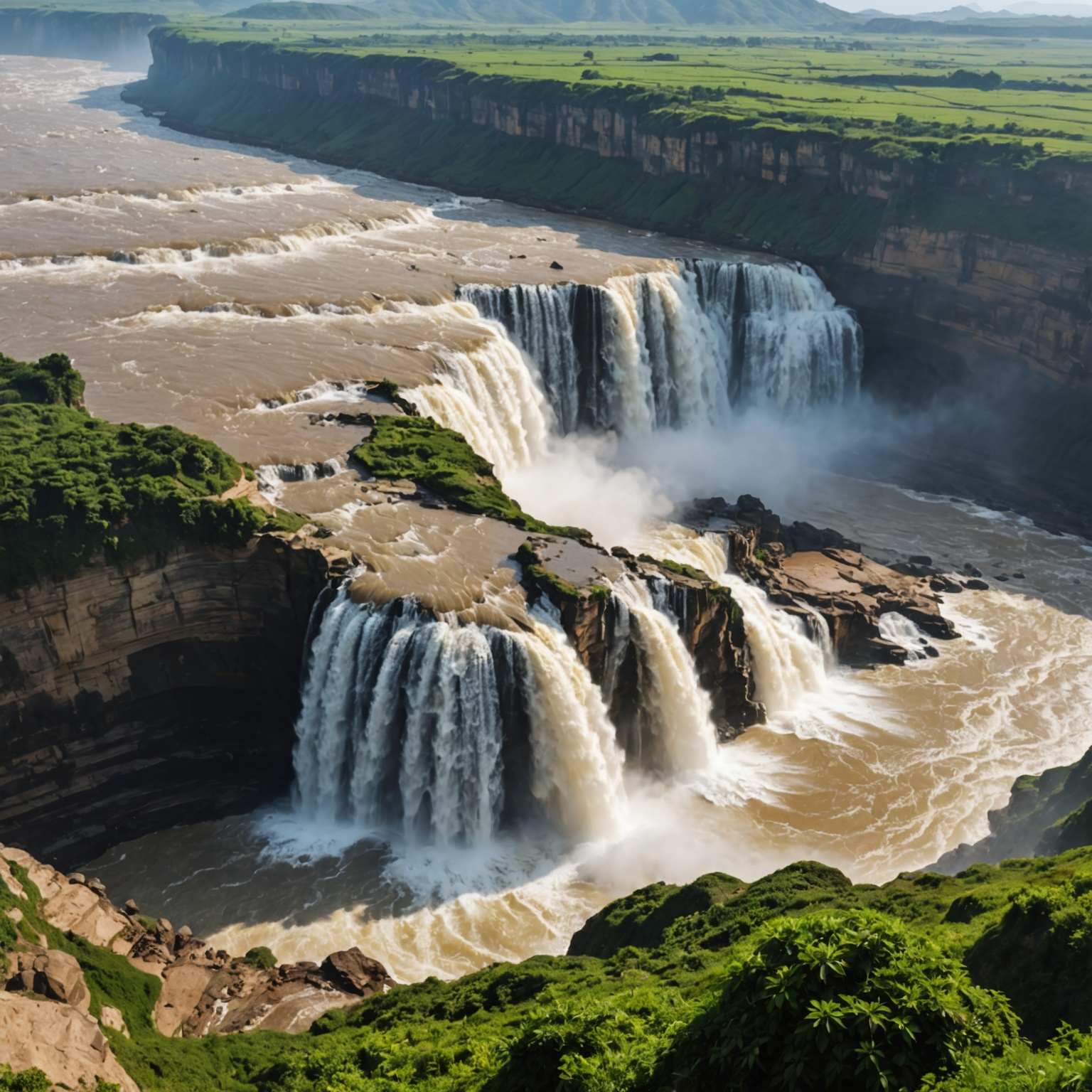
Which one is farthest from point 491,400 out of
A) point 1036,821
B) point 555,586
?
point 1036,821

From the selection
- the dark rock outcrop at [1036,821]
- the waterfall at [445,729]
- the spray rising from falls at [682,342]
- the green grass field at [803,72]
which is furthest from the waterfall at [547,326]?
the green grass field at [803,72]

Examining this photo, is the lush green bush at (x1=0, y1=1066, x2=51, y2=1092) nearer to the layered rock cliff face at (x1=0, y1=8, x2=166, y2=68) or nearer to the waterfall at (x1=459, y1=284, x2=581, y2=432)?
the waterfall at (x1=459, y1=284, x2=581, y2=432)

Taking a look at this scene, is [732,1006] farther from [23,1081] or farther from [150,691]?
[150,691]

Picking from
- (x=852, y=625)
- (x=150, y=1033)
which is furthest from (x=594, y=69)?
(x=150, y=1033)

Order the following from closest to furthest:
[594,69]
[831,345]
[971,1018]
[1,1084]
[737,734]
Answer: [971,1018]
[1,1084]
[737,734]
[831,345]
[594,69]

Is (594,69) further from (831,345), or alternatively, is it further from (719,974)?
(719,974)

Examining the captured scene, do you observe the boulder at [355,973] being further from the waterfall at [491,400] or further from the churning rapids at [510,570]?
the waterfall at [491,400]

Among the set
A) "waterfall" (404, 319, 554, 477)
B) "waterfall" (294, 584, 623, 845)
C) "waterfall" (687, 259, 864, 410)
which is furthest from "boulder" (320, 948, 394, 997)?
"waterfall" (687, 259, 864, 410)
